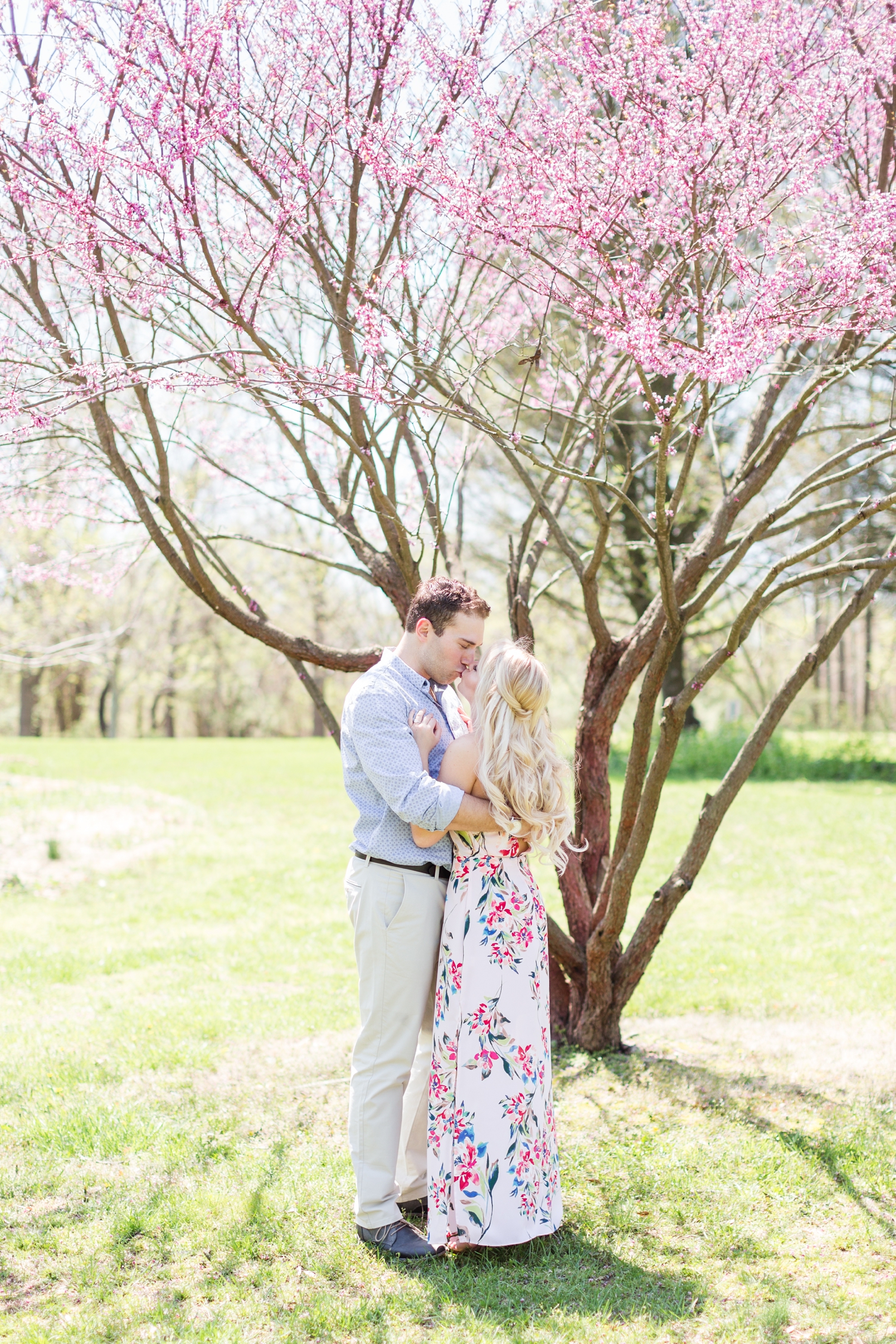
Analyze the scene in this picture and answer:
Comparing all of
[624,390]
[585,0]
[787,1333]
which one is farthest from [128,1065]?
[585,0]

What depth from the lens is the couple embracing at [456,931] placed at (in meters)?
2.92

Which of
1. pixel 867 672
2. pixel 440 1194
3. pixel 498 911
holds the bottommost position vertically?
pixel 440 1194

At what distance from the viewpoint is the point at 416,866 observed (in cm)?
304

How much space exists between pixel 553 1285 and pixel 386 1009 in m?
0.83

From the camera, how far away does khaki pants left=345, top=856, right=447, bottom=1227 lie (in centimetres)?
303

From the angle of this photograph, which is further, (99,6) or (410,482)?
(410,482)

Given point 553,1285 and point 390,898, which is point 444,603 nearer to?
point 390,898

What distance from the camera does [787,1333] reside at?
8.52ft

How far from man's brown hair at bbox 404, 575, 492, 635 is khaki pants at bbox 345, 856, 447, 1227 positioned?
2.38ft

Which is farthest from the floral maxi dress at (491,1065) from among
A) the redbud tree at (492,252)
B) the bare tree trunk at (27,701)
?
the bare tree trunk at (27,701)

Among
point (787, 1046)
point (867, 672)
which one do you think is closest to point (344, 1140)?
point (787, 1046)

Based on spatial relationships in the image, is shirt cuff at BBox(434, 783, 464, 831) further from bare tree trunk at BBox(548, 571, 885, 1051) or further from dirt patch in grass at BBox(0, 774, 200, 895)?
dirt patch in grass at BBox(0, 774, 200, 895)

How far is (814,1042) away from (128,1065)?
3.19 m

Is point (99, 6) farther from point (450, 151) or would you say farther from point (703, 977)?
point (703, 977)
